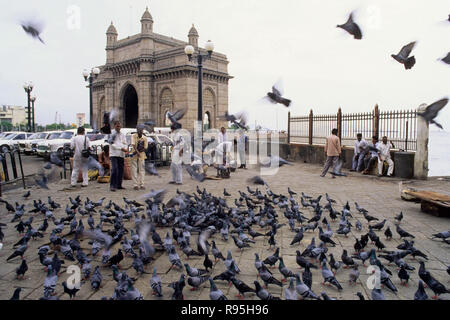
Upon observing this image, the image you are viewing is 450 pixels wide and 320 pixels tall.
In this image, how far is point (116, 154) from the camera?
30.0ft

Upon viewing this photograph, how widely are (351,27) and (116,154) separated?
6.85m

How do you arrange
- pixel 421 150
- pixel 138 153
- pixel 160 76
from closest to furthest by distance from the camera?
pixel 138 153 < pixel 421 150 < pixel 160 76

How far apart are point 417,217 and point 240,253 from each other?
3.94 metres

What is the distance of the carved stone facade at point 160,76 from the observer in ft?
133

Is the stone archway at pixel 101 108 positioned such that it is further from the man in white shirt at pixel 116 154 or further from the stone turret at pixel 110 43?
the man in white shirt at pixel 116 154

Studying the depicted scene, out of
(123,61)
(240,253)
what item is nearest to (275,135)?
(240,253)

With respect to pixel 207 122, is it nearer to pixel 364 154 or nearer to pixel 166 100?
pixel 166 100

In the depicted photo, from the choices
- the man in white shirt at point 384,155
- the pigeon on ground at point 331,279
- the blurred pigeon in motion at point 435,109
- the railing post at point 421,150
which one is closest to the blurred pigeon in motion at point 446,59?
the blurred pigeon in motion at point 435,109

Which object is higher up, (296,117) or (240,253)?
(296,117)

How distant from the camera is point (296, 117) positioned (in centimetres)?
Answer: 1705

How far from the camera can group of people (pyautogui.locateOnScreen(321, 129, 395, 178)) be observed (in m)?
11.2

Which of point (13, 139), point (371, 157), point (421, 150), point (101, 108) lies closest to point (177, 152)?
point (371, 157)

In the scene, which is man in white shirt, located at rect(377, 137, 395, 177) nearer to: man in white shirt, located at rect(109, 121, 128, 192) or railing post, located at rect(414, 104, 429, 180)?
railing post, located at rect(414, 104, 429, 180)
